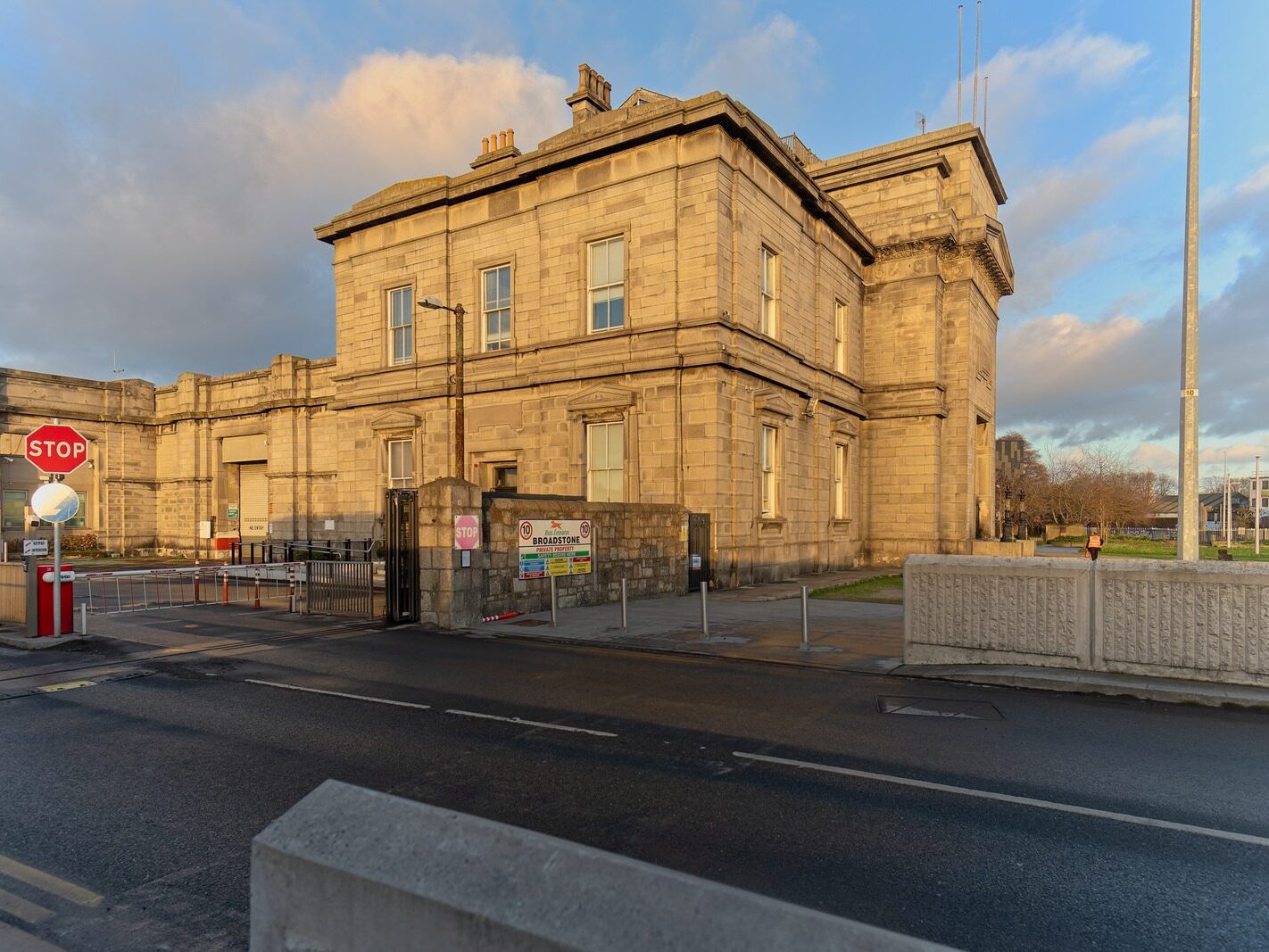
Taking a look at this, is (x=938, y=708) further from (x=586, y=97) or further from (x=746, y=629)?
(x=586, y=97)

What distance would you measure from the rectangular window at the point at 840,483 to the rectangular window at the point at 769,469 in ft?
16.7

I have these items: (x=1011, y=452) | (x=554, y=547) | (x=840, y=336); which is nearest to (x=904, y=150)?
(x=840, y=336)

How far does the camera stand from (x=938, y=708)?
25.5ft

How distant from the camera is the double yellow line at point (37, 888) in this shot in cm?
356

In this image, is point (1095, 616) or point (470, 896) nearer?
point (470, 896)

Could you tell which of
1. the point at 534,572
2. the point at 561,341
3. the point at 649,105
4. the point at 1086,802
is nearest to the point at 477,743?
the point at 1086,802

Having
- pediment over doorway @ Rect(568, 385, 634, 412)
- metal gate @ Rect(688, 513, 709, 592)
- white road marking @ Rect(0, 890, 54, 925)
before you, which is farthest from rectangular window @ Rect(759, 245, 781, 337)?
white road marking @ Rect(0, 890, 54, 925)

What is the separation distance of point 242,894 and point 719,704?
4.96 metres

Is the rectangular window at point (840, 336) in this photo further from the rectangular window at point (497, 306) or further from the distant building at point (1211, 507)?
the distant building at point (1211, 507)

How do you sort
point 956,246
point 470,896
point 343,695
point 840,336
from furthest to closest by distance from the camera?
1. point 956,246
2. point 840,336
3. point 343,695
4. point 470,896

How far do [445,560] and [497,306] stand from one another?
12.3 metres

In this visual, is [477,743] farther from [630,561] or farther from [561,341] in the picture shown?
[561,341]

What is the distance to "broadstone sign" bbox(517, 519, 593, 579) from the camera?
1467cm

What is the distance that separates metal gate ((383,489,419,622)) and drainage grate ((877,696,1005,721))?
9.00 meters
